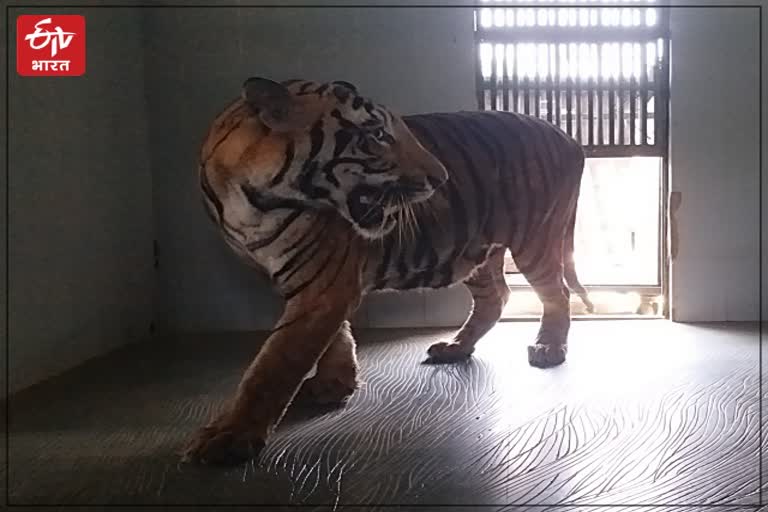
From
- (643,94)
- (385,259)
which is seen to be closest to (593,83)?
(643,94)

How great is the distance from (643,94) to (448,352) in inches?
36.1

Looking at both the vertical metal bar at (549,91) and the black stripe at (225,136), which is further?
the vertical metal bar at (549,91)

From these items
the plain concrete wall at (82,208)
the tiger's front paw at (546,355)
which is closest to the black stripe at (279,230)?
the plain concrete wall at (82,208)

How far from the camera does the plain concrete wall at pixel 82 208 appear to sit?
4.09 ft

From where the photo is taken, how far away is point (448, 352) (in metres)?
1.46

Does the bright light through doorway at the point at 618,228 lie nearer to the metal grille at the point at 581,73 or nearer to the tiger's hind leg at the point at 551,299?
the metal grille at the point at 581,73

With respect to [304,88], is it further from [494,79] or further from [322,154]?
[494,79]

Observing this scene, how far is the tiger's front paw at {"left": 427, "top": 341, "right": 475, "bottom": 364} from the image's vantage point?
1.44m

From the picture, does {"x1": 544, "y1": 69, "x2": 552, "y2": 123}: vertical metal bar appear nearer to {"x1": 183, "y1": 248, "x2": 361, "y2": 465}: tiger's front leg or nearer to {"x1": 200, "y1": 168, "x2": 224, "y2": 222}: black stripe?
{"x1": 183, "y1": 248, "x2": 361, "y2": 465}: tiger's front leg

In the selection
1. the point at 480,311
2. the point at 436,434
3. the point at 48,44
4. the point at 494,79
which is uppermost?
the point at 494,79

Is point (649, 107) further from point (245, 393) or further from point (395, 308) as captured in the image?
point (245, 393)

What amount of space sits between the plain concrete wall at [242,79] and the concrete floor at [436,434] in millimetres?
302

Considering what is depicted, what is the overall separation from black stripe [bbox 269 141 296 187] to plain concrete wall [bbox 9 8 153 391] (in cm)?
57

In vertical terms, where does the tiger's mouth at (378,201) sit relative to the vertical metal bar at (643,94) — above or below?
below
